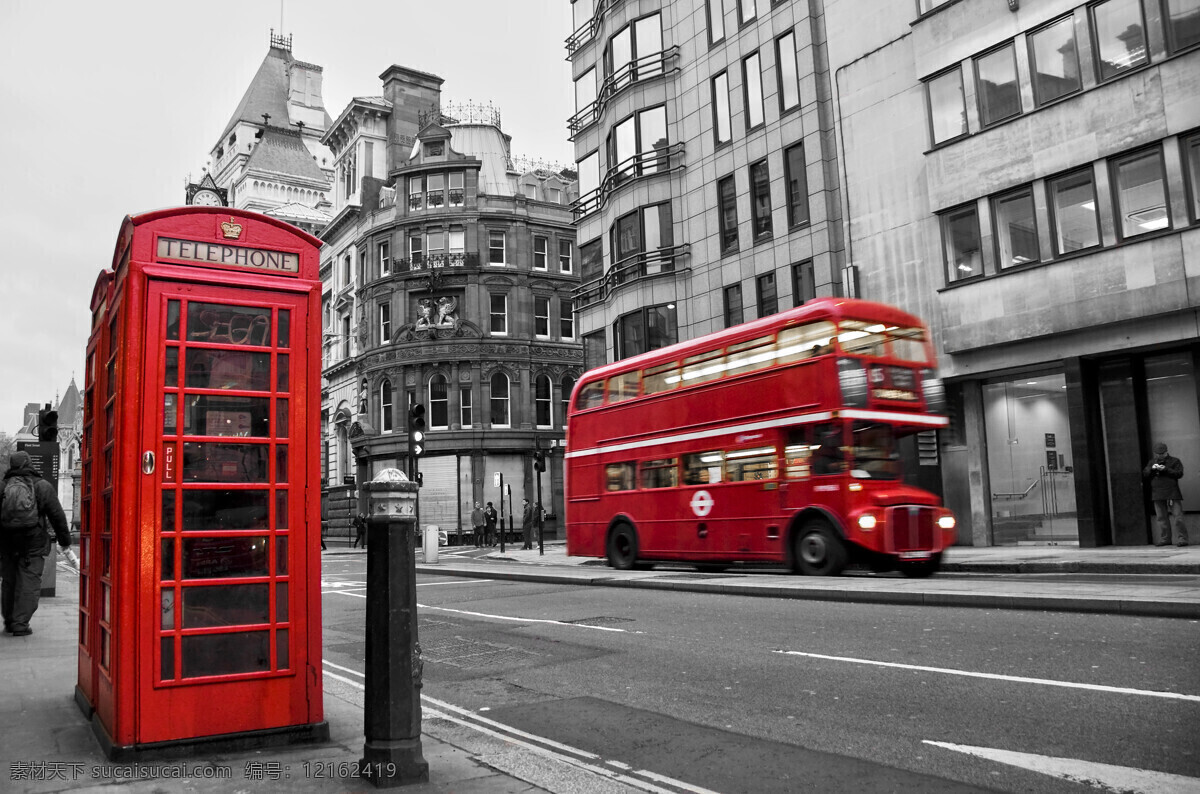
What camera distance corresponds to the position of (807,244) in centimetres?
2538

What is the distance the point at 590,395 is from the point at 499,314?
29.1m

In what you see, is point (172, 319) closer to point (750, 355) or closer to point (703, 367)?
point (750, 355)

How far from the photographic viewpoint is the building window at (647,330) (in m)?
29.5

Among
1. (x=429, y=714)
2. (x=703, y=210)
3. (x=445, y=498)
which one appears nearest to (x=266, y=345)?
(x=429, y=714)

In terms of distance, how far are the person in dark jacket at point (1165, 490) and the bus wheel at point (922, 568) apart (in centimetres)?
473

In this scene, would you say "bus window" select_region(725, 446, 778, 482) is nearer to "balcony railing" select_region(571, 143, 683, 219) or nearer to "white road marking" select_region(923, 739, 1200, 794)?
"white road marking" select_region(923, 739, 1200, 794)

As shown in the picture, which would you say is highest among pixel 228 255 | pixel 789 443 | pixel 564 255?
pixel 564 255

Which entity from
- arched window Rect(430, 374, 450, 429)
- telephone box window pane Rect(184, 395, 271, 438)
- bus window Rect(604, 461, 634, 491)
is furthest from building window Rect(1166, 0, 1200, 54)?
arched window Rect(430, 374, 450, 429)

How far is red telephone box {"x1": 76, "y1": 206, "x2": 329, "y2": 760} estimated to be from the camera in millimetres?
4789

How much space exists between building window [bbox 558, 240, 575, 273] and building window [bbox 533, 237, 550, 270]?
88 cm

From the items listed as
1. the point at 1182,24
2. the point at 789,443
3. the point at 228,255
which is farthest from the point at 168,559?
the point at 1182,24

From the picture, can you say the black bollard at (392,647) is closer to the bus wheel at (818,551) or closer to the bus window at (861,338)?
the bus wheel at (818,551)

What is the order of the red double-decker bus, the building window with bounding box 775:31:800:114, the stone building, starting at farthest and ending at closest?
the stone building < the building window with bounding box 775:31:800:114 < the red double-decker bus

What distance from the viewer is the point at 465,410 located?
47.8 m
